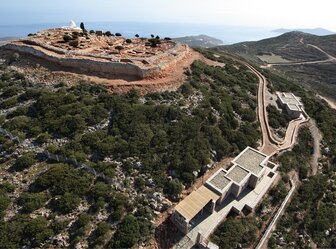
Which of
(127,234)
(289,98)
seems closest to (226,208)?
(127,234)

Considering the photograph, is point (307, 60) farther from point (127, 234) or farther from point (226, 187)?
point (127, 234)

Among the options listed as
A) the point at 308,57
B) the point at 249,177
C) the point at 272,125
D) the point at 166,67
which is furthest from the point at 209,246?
the point at 308,57

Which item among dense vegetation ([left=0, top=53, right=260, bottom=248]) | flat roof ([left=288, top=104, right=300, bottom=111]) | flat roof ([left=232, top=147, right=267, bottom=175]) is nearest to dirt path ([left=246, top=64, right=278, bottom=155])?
dense vegetation ([left=0, top=53, right=260, bottom=248])

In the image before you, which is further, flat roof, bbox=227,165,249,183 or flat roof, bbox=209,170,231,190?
flat roof, bbox=227,165,249,183

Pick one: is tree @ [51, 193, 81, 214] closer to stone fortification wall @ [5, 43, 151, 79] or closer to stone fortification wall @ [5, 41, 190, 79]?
stone fortification wall @ [5, 41, 190, 79]

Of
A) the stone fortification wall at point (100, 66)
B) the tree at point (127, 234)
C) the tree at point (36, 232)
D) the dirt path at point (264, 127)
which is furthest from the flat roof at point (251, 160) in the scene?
the tree at point (36, 232)

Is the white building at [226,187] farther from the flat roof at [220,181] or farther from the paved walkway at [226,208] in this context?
the paved walkway at [226,208]

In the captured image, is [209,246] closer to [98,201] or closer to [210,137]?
[98,201]
